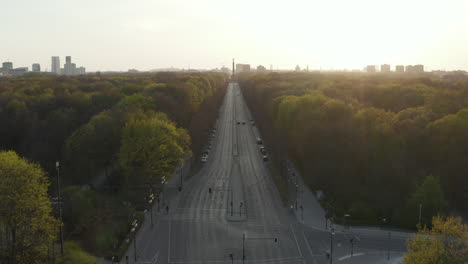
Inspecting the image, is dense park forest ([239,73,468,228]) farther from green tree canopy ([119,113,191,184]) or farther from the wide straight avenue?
green tree canopy ([119,113,191,184])

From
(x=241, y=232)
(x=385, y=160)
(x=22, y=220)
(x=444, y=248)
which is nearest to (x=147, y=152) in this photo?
(x=241, y=232)

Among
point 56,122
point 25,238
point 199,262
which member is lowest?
point 199,262

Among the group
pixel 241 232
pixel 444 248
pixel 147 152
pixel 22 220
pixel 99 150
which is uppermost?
pixel 147 152

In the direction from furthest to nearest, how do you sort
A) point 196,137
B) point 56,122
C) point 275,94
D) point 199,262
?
point 275,94, point 196,137, point 56,122, point 199,262

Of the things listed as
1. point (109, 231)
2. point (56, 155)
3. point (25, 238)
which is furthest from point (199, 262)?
point (56, 155)

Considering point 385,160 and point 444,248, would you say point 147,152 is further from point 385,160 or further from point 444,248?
point 444,248

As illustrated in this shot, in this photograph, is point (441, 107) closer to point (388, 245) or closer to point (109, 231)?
point (388, 245)

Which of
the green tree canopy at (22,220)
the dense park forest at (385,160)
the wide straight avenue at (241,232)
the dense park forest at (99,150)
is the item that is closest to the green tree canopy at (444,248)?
the wide straight avenue at (241,232)
